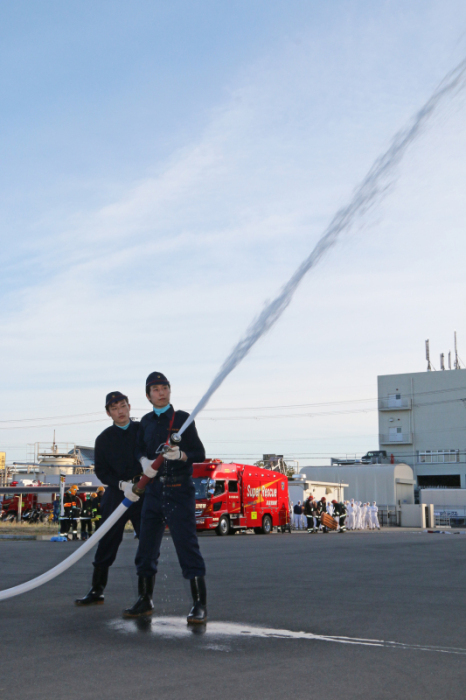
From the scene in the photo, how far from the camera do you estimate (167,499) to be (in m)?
5.87

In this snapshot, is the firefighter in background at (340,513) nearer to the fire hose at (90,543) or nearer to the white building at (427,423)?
the fire hose at (90,543)

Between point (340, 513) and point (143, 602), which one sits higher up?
point (143, 602)

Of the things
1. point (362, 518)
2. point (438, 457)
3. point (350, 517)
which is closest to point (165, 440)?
point (350, 517)

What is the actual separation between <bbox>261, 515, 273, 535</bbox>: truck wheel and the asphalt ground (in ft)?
77.0

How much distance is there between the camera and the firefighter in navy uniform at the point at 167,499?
5.73 metres

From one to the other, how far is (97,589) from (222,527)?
75.2 ft

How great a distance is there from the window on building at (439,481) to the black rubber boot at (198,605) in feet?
240

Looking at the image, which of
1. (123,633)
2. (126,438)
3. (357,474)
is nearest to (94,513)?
(126,438)

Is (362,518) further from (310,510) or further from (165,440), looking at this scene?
(165,440)

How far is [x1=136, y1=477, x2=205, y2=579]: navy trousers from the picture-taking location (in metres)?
5.75

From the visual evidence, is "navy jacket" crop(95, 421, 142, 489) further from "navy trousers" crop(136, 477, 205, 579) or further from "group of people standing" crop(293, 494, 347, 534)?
"group of people standing" crop(293, 494, 347, 534)

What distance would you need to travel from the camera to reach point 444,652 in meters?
4.50

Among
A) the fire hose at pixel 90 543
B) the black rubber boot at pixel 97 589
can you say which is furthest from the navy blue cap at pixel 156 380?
the black rubber boot at pixel 97 589

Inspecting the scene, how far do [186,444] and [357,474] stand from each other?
5327cm
